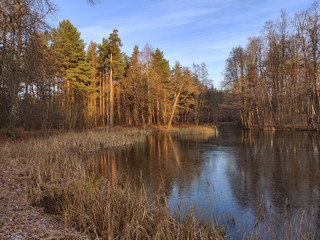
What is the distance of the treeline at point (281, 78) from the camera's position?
81.5 feet

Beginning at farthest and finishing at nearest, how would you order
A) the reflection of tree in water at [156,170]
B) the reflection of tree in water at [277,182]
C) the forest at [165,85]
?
the forest at [165,85], the reflection of tree in water at [156,170], the reflection of tree in water at [277,182]

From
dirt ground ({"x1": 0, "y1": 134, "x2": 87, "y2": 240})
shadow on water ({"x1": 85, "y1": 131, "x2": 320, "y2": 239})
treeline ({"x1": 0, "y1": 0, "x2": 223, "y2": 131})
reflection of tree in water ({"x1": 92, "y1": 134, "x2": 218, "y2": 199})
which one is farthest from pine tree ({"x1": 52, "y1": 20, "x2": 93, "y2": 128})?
dirt ground ({"x1": 0, "y1": 134, "x2": 87, "y2": 240})

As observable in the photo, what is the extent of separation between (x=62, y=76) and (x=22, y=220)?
2479 centimetres

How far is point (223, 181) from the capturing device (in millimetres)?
7805

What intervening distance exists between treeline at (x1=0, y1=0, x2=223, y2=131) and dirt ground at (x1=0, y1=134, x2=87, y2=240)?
568 cm

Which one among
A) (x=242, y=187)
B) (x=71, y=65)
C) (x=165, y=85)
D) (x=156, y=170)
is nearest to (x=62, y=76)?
(x=71, y=65)

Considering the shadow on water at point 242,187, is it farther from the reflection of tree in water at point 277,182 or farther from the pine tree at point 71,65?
the pine tree at point 71,65

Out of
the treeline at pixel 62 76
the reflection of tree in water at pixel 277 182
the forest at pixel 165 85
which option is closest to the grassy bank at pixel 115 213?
the reflection of tree in water at pixel 277 182

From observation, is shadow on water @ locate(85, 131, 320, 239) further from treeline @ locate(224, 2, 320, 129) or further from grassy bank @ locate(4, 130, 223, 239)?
treeline @ locate(224, 2, 320, 129)

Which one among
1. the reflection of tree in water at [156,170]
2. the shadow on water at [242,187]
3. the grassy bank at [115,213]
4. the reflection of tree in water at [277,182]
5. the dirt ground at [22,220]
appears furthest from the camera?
the reflection of tree in water at [156,170]

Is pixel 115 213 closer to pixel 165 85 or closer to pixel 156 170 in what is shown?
pixel 156 170

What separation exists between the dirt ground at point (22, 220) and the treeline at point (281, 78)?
27.6m

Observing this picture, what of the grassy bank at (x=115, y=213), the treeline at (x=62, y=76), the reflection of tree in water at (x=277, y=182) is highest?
the treeline at (x=62, y=76)

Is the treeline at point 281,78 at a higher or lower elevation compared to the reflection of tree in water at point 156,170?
higher
